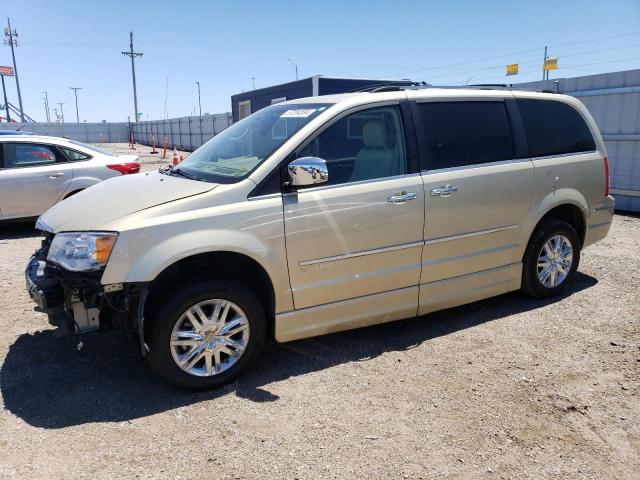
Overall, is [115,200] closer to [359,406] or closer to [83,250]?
[83,250]

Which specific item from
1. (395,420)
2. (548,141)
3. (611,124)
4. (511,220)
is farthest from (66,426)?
(611,124)

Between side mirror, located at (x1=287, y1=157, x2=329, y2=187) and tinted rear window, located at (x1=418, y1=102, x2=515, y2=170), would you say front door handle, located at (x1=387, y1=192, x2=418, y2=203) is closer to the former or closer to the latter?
tinted rear window, located at (x1=418, y1=102, x2=515, y2=170)

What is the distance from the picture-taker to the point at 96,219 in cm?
330

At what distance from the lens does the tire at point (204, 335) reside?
3266 mm

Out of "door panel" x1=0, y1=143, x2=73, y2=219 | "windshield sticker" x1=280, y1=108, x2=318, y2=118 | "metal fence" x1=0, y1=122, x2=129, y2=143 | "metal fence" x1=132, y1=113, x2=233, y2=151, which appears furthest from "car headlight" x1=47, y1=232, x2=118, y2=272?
"metal fence" x1=0, y1=122, x2=129, y2=143

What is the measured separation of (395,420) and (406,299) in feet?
3.79

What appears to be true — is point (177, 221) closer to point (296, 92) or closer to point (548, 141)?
point (548, 141)

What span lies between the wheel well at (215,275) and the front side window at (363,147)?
86 cm

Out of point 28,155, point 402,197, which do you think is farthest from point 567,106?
point 28,155

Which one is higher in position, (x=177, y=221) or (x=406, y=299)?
(x=177, y=221)

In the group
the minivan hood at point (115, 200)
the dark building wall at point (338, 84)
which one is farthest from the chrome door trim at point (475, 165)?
the dark building wall at point (338, 84)

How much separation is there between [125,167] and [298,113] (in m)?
5.50

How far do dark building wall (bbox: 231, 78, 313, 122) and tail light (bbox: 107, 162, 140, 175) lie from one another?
11408mm

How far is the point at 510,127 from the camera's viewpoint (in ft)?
15.2
